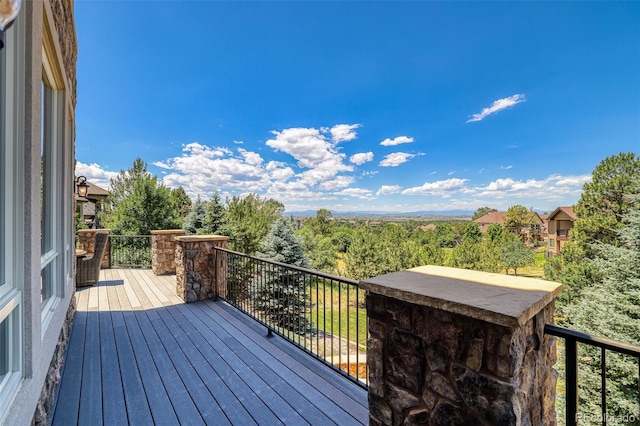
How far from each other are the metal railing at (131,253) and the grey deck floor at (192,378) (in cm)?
528

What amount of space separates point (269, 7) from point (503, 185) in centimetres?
4829

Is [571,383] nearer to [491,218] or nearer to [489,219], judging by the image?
[489,219]

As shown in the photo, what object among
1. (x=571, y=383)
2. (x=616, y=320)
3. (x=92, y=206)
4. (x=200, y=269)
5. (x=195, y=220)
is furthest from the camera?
(x=92, y=206)

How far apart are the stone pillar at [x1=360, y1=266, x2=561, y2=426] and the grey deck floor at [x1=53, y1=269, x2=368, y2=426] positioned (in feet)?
2.73

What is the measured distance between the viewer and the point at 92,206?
64.6ft

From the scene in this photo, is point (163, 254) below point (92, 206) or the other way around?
below

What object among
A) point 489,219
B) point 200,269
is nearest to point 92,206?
point 200,269

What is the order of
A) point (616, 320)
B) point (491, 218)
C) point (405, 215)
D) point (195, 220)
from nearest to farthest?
1. point (616, 320)
2. point (195, 220)
3. point (491, 218)
4. point (405, 215)

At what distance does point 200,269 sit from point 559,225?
28337mm

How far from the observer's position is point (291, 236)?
10109 mm

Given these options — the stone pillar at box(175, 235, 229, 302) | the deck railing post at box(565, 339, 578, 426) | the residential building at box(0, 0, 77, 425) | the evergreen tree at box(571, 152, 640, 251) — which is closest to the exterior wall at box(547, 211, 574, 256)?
the evergreen tree at box(571, 152, 640, 251)

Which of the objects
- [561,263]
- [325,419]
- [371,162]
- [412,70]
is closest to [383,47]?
[412,70]

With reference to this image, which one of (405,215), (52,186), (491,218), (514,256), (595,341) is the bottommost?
(514,256)

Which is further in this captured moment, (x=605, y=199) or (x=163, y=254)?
(x=605, y=199)
